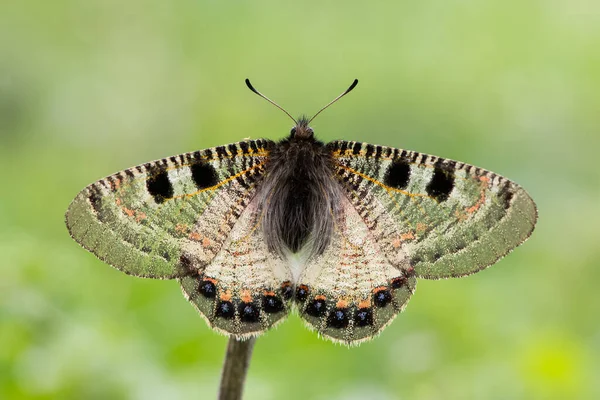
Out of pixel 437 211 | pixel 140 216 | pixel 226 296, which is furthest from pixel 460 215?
pixel 140 216

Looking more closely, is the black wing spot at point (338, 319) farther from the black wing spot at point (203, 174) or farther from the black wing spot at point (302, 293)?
the black wing spot at point (203, 174)

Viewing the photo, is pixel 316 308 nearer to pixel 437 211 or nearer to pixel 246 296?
pixel 246 296

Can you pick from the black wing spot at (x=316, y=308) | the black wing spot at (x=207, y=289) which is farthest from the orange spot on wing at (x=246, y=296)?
the black wing spot at (x=316, y=308)

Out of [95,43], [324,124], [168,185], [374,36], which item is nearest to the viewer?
[168,185]
